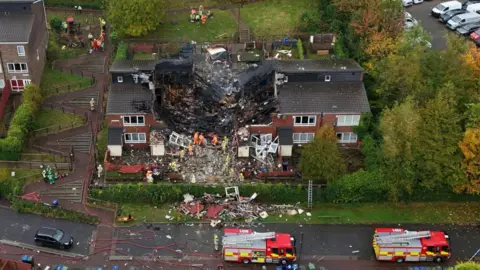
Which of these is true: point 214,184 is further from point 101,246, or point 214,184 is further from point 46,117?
point 46,117

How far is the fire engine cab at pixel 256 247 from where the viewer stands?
5838 cm

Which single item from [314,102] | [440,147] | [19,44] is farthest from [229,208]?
[19,44]

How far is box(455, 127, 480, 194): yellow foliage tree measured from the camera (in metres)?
61.9

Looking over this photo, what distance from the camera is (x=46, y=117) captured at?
75125 mm

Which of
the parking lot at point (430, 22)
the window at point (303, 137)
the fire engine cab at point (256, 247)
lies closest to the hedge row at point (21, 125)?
the fire engine cab at point (256, 247)

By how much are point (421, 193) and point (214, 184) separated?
20849mm

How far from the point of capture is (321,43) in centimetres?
8706

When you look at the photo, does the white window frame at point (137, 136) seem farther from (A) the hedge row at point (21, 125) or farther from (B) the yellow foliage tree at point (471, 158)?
(B) the yellow foliage tree at point (471, 158)

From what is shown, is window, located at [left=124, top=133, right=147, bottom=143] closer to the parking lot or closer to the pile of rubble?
the pile of rubble

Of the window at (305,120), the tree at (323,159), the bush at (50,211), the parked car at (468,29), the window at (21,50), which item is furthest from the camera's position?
the parked car at (468,29)

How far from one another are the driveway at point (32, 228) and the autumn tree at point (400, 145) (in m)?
29.6

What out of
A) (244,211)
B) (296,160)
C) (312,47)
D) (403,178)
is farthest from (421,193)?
(312,47)

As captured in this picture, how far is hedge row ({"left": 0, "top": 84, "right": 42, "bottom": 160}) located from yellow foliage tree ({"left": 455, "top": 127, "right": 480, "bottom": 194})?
146ft

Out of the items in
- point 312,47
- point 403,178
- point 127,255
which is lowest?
point 127,255
